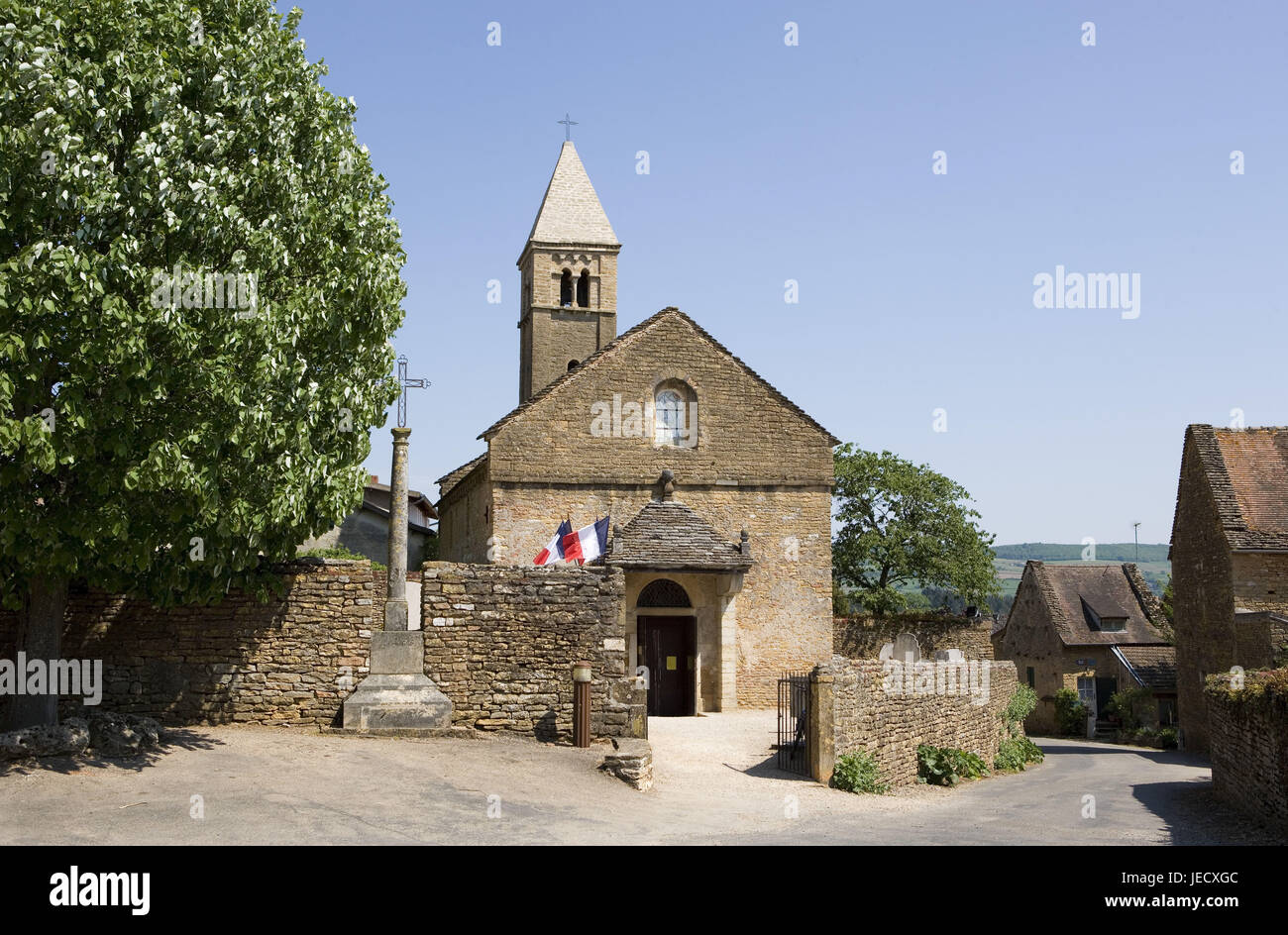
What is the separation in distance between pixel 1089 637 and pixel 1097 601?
2358 millimetres

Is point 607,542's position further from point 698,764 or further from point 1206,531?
point 1206,531

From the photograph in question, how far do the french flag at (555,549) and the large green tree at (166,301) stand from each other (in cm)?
1020

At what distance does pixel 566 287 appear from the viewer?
43.4m

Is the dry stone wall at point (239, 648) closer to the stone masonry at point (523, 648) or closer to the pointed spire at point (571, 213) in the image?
the stone masonry at point (523, 648)

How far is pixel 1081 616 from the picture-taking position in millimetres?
47781

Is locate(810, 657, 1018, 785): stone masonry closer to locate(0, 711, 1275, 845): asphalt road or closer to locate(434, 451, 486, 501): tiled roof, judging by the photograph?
locate(0, 711, 1275, 845): asphalt road

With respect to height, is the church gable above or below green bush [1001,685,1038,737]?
above

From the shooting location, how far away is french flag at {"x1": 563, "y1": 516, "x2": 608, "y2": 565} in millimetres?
25125

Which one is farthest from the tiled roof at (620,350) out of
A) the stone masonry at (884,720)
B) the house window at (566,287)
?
the house window at (566,287)

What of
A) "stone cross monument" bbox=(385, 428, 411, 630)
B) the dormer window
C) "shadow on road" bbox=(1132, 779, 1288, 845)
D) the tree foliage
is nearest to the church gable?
"stone cross monument" bbox=(385, 428, 411, 630)

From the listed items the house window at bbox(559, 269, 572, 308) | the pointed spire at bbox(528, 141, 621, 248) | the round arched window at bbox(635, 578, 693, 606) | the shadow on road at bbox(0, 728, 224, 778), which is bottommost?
the shadow on road at bbox(0, 728, 224, 778)

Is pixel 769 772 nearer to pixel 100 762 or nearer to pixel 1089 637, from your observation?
pixel 100 762

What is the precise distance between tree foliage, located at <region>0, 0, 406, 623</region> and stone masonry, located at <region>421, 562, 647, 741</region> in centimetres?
263

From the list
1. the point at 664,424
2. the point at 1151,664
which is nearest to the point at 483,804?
the point at 664,424
